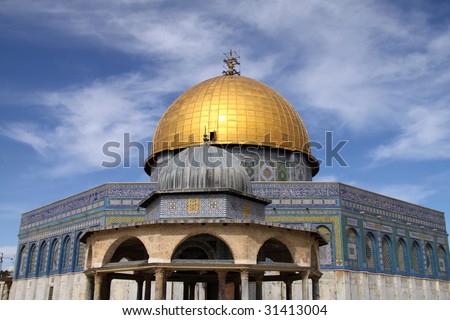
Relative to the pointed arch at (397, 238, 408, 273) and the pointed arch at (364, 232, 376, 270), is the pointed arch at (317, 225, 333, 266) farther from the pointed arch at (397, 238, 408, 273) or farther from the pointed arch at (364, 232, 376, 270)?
the pointed arch at (397, 238, 408, 273)

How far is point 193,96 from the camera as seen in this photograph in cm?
2580

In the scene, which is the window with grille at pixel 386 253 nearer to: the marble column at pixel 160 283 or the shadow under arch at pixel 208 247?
the shadow under arch at pixel 208 247

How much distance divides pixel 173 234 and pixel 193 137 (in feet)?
41.0

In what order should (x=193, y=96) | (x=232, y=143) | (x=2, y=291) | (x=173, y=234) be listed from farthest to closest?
(x=2, y=291) < (x=193, y=96) < (x=232, y=143) < (x=173, y=234)

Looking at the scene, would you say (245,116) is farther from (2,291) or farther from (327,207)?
(2,291)

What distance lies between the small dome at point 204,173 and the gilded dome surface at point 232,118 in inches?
367

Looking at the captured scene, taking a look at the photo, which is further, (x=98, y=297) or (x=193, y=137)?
(x=193, y=137)

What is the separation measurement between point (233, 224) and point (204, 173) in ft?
6.80

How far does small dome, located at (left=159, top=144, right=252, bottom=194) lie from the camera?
13.4 meters

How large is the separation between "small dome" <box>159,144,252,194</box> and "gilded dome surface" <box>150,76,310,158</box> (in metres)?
9.32

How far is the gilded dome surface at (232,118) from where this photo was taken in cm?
2395

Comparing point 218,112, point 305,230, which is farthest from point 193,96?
point 305,230

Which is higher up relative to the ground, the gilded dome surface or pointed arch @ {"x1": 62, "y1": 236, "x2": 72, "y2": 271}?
the gilded dome surface

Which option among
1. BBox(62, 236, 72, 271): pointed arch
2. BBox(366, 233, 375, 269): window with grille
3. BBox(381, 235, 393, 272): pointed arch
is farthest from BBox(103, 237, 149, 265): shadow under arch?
BBox(381, 235, 393, 272): pointed arch
